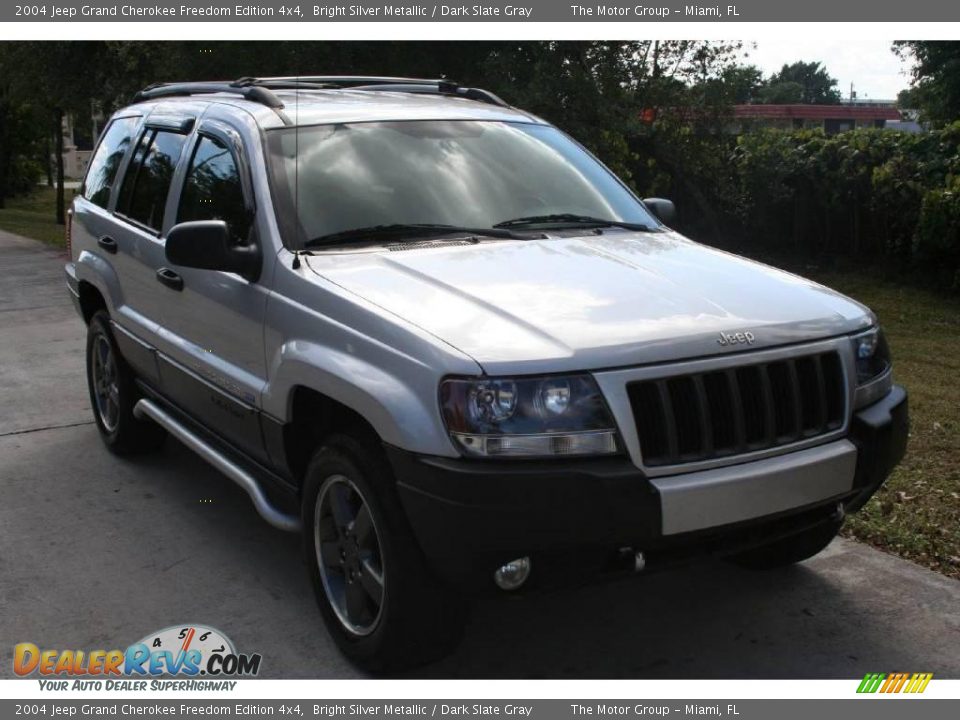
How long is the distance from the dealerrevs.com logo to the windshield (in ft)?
5.07

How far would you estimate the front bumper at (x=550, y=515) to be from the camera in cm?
330

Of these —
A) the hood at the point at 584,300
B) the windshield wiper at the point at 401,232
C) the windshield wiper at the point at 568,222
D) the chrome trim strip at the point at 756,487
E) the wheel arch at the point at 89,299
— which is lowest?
the wheel arch at the point at 89,299

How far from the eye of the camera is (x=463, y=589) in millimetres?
3457

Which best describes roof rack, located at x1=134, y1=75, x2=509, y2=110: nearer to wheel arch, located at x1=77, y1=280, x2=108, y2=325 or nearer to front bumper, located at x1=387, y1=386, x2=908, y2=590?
wheel arch, located at x1=77, y1=280, x2=108, y2=325

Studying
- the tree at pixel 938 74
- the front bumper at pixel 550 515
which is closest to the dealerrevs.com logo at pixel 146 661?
the front bumper at pixel 550 515

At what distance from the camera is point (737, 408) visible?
3.57m

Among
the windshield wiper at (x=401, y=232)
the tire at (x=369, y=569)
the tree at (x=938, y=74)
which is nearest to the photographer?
the tire at (x=369, y=569)

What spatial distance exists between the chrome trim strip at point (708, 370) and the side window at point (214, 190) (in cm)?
188

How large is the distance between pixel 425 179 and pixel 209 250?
0.95m

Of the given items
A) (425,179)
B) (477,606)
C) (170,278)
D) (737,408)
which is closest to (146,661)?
(477,606)

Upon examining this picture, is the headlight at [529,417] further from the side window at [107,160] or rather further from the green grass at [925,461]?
the side window at [107,160]

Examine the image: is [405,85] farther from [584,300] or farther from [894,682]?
[894,682]

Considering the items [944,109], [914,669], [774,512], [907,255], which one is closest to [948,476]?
[914,669]

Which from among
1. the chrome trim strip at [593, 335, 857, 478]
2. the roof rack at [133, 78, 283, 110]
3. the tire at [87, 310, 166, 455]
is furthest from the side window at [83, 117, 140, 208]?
the chrome trim strip at [593, 335, 857, 478]
